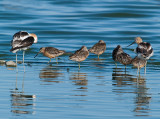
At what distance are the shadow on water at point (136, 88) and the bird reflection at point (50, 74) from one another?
1462 millimetres

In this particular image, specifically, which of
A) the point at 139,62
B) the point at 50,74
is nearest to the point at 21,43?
the point at 50,74

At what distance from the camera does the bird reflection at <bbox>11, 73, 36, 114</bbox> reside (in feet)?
30.8

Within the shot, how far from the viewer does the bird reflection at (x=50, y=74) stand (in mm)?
12722

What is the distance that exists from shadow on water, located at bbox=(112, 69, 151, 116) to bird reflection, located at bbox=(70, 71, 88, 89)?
2.39ft

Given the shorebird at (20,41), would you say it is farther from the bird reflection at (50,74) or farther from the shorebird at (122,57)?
the shorebird at (122,57)

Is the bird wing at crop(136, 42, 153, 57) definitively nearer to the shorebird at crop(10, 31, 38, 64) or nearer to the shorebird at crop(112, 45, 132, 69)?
the shorebird at crop(112, 45, 132, 69)

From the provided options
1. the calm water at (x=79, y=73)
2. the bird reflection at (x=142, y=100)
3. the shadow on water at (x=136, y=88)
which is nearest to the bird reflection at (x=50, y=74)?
the calm water at (x=79, y=73)

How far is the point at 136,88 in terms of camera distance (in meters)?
11.7

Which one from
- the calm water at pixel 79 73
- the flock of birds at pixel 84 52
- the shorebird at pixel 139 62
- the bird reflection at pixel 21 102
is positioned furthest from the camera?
the shorebird at pixel 139 62

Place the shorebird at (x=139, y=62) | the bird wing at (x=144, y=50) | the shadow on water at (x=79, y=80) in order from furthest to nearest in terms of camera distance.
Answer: the shorebird at (x=139, y=62)
the bird wing at (x=144, y=50)
the shadow on water at (x=79, y=80)

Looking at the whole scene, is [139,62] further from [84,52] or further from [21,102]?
[21,102]

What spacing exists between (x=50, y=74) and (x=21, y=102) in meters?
3.75

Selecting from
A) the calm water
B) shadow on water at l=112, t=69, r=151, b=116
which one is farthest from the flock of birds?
shadow on water at l=112, t=69, r=151, b=116

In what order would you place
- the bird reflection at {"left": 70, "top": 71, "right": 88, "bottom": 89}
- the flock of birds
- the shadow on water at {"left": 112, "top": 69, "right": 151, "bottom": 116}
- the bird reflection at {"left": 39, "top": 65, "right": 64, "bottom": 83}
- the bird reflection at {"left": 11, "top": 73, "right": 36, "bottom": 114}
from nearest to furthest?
1. the bird reflection at {"left": 11, "top": 73, "right": 36, "bottom": 114}
2. the shadow on water at {"left": 112, "top": 69, "right": 151, "bottom": 116}
3. the bird reflection at {"left": 70, "top": 71, "right": 88, "bottom": 89}
4. the bird reflection at {"left": 39, "top": 65, "right": 64, "bottom": 83}
5. the flock of birds
